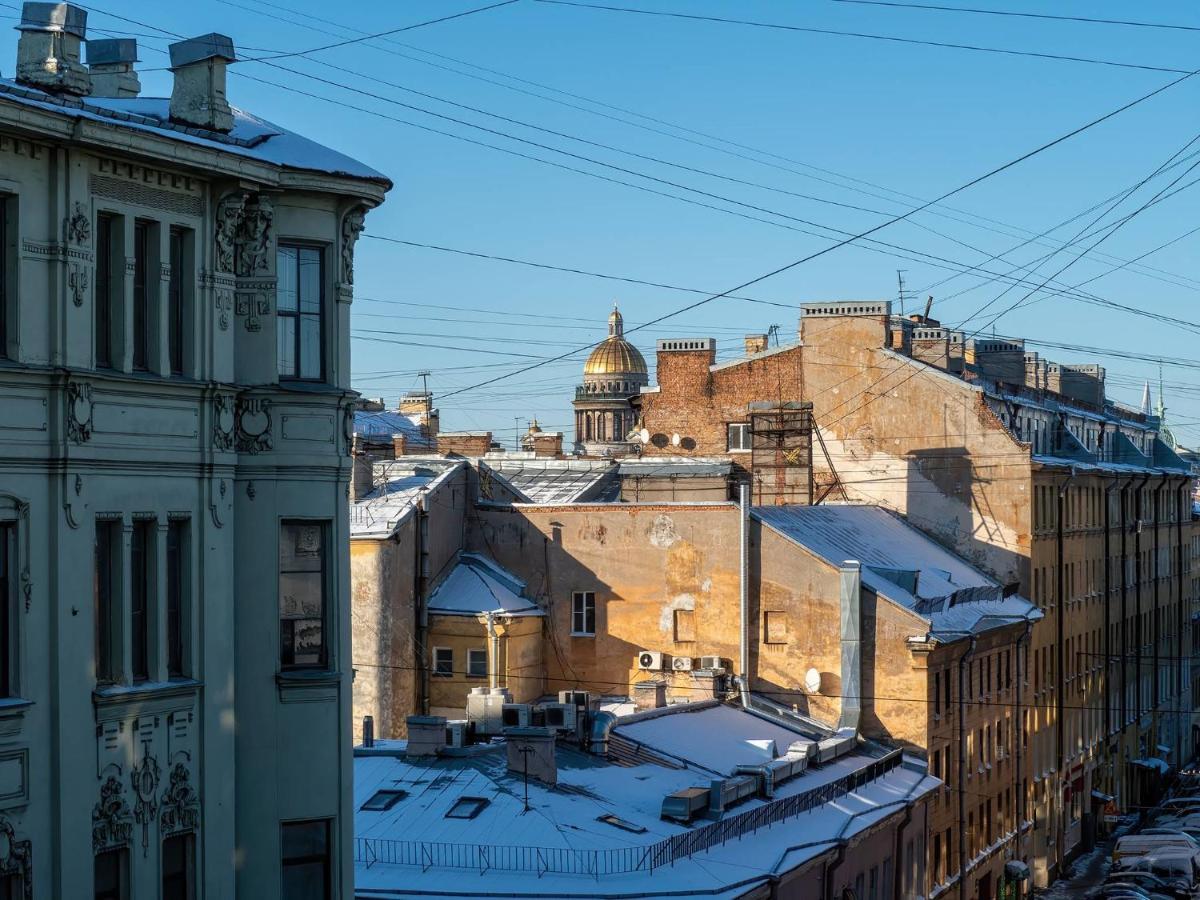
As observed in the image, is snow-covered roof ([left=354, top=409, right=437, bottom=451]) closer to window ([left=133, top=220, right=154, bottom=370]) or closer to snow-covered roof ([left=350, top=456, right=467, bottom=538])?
snow-covered roof ([left=350, top=456, right=467, bottom=538])

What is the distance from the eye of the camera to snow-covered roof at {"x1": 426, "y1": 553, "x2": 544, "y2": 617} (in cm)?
3981

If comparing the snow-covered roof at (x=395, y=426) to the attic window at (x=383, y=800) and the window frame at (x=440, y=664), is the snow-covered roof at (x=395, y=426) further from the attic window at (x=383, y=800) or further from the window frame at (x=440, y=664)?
the attic window at (x=383, y=800)

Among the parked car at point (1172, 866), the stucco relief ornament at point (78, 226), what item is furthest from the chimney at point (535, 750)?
the parked car at point (1172, 866)

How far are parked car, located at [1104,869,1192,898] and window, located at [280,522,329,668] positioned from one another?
109 feet

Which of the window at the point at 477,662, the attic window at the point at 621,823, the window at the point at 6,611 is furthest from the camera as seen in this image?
the window at the point at 477,662

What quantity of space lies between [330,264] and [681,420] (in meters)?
38.9

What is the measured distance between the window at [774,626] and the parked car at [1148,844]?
15.6 meters

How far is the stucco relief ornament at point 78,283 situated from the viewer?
15.3 metres

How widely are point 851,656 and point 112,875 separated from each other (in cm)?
2586

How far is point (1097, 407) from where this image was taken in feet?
237

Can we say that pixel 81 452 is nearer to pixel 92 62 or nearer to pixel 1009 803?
pixel 92 62

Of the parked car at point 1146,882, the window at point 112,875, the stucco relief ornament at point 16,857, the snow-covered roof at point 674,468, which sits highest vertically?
the snow-covered roof at point 674,468

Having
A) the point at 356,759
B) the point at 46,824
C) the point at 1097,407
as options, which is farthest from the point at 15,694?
the point at 1097,407

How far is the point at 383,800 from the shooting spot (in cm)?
2828
